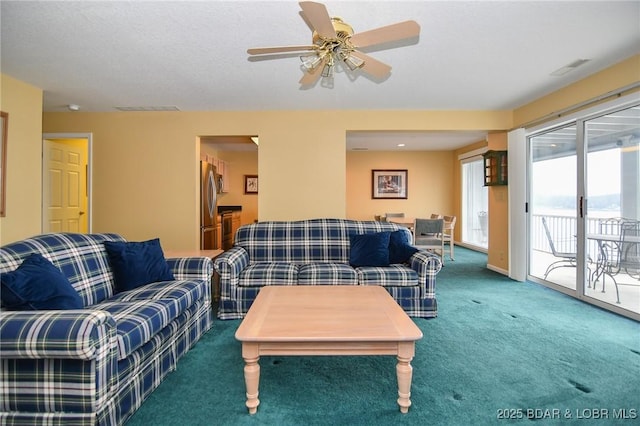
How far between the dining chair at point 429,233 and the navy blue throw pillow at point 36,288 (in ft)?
16.4

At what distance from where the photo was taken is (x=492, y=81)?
367 centimetres

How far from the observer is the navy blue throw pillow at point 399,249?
11.6ft

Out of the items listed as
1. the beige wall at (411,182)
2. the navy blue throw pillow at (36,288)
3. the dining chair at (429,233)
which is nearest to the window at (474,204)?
the beige wall at (411,182)

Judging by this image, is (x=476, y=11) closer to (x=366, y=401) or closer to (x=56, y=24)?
(x=366, y=401)

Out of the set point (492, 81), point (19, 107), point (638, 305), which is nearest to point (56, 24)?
point (19, 107)

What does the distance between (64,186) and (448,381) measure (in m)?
5.51

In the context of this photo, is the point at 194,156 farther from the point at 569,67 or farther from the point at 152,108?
the point at 569,67

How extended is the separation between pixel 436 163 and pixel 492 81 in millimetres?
4986

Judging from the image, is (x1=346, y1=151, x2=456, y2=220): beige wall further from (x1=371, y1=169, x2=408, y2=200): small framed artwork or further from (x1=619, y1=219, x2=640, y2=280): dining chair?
(x1=619, y1=219, x2=640, y2=280): dining chair

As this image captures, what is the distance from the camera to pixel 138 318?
180 centimetres

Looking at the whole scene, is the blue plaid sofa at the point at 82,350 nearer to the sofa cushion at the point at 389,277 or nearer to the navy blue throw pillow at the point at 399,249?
the sofa cushion at the point at 389,277

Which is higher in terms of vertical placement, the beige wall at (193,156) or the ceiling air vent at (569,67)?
the ceiling air vent at (569,67)

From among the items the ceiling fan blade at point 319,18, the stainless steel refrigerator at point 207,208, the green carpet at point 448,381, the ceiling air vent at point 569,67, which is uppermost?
the ceiling air vent at point 569,67

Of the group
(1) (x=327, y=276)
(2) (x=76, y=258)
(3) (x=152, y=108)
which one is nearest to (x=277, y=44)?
(1) (x=327, y=276)
